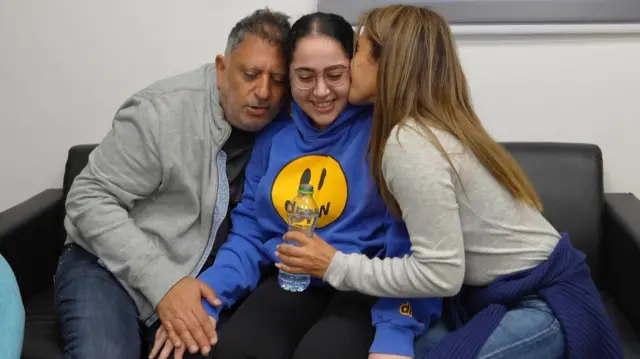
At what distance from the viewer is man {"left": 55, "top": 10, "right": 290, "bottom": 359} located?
→ 4.87 feet

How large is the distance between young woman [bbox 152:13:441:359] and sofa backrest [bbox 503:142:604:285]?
0.56m

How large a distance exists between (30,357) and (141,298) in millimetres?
267

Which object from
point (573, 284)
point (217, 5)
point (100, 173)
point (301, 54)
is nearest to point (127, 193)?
point (100, 173)

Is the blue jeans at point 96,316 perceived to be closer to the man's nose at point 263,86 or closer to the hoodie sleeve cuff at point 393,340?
the hoodie sleeve cuff at point 393,340

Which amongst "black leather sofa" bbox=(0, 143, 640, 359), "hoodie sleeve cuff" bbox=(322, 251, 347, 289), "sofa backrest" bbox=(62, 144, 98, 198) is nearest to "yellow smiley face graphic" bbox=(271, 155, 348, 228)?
"hoodie sleeve cuff" bbox=(322, 251, 347, 289)

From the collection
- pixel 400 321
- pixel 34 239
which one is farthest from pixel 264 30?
pixel 34 239

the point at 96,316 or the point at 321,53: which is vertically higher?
the point at 321,53

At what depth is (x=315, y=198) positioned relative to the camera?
1.56 meters

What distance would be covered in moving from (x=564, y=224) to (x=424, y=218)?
740 mm

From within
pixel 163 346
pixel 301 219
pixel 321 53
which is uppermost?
pixel 321 53

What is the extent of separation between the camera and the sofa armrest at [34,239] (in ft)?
5.66

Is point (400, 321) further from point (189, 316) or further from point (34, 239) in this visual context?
point (34, 239)

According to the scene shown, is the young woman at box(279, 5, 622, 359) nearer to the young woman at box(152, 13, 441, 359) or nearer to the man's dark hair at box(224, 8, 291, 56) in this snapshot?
the young woman at box(152, 13, 441, 359)

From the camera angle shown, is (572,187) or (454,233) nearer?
(454,233)
